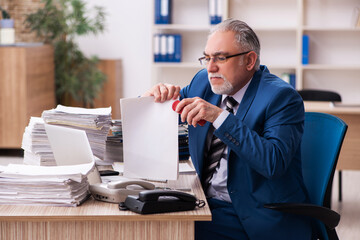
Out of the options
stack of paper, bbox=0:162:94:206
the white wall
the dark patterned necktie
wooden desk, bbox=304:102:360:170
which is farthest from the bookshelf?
stack of paper, bbox=0:162:94:206

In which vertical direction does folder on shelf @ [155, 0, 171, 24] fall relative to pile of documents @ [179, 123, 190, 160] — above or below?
above

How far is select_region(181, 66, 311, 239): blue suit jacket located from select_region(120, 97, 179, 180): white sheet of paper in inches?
8.0

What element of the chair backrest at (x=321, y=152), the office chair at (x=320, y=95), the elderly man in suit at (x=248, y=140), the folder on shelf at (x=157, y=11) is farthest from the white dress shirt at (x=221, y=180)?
the folder on shelf at (x=157, y=11)

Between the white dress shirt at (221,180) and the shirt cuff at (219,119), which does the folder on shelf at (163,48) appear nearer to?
the white dress shirt at (221,180)

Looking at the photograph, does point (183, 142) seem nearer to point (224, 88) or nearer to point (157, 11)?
point (224, 88)

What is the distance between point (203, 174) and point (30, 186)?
69 cm

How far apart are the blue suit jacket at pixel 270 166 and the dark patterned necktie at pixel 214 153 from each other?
4.1 inches

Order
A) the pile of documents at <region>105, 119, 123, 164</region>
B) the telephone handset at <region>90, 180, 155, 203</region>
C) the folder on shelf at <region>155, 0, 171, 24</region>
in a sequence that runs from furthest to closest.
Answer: the folder on shelf at <region>155, 0, 171, 24</region>, the pile of documents at <region>105, 119, 123, 164</region>, the telephone handset at <region>90, 180, 155, 203</region>

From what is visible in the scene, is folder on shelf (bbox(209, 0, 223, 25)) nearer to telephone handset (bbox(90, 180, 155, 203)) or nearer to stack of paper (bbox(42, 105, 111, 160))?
stack of paper (bbox(42, 105, 111, 160))

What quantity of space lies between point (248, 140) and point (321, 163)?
489 millimetres

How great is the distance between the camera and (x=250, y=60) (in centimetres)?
201

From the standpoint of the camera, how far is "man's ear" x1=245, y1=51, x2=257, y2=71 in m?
1.99

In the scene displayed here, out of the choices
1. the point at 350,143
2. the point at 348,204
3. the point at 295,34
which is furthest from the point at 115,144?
the point at 295,34

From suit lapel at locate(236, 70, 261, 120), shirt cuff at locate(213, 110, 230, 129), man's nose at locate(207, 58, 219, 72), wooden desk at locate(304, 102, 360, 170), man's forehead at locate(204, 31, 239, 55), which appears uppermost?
→ man's forehead at locate(204, 31, 239, 55)
